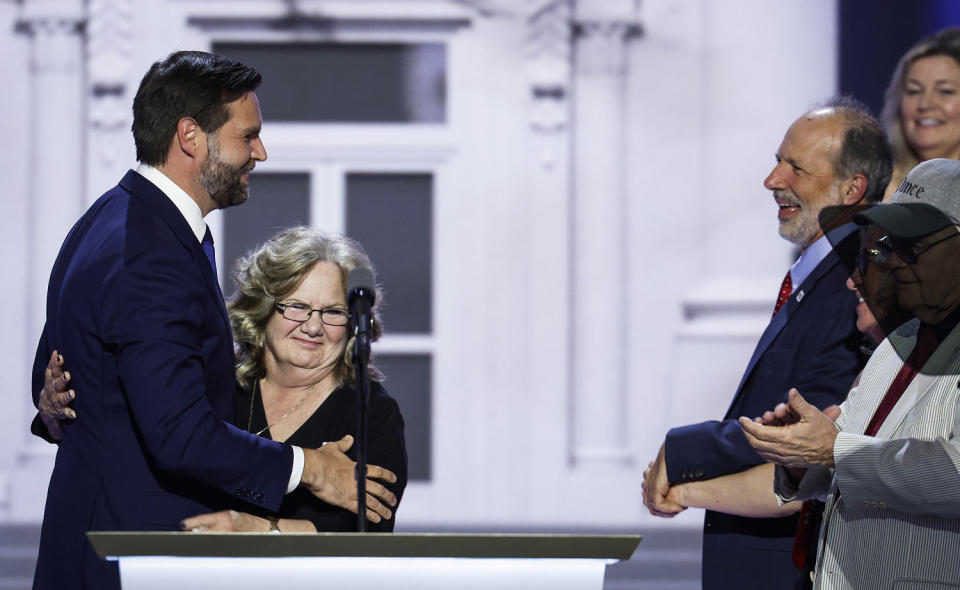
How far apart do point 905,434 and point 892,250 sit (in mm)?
299

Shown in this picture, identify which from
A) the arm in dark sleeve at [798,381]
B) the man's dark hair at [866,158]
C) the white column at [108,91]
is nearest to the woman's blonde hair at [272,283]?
the arm in dark sleeve at [798,381]

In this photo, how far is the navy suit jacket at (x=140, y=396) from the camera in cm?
199

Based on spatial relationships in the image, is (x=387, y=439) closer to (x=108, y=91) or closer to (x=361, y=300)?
(x=361, y=300)

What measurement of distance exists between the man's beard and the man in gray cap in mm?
1049

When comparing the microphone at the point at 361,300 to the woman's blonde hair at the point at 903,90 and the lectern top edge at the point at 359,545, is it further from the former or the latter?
the woman's blonde hair at the point at 903,90

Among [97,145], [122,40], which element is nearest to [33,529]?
[97,145]

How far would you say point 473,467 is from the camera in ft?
17.6

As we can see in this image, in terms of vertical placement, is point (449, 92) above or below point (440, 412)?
above

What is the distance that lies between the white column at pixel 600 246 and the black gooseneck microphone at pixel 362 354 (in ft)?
10.5

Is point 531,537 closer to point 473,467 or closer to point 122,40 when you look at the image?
point 473,467

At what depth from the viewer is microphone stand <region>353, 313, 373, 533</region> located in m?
1.96

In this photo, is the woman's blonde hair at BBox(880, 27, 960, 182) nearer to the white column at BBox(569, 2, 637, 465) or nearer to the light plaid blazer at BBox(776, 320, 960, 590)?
the light plaid blazer at BBox(776, 320, 960, 590)

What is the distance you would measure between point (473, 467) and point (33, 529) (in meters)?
1.91

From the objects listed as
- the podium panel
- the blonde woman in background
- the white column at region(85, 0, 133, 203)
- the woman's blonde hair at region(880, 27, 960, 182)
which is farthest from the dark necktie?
the white column at region(85, 0, 133, 203)
